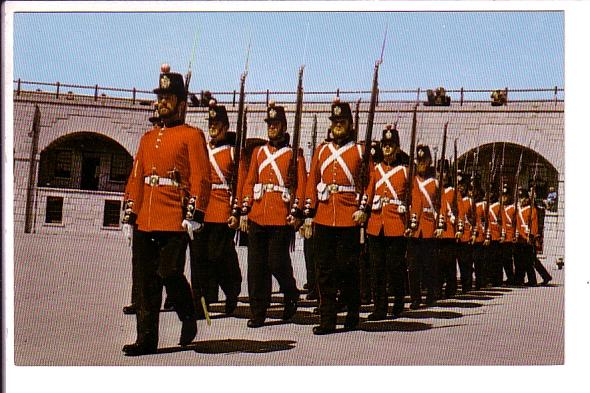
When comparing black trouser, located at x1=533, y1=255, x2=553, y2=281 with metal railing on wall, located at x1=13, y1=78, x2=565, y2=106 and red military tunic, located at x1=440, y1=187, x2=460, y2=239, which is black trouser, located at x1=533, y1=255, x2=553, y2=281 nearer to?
red military tunic, located at x1=440, y1=187, x2=460, y2=239

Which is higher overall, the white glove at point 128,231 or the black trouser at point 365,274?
the white glove at point 128,231

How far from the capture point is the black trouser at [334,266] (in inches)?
195

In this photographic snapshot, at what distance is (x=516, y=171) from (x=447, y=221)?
64 cm

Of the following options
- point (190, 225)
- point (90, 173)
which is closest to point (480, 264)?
point (190, 225)

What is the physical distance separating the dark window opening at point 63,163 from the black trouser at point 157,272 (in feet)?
3.57

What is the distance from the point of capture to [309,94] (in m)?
5.23

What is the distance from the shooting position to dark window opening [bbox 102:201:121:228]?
5176 mm

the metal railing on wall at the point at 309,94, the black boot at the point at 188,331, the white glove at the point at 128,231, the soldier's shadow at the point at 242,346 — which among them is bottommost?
the soldier's shadow at the point at 242,346

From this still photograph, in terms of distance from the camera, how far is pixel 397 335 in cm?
518

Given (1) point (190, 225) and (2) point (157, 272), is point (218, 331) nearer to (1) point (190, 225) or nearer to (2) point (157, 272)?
(2) point (157, 272)

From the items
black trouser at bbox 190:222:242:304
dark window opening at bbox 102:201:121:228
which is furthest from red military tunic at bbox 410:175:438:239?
dark window opening at bbox 102:201:121:228

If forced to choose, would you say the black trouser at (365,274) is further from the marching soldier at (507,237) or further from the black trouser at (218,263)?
the marching soldier at (507,237)

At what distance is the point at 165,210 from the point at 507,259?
3.03 meters

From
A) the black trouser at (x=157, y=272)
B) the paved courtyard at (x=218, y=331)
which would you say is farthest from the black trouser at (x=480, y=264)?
the black trouser at (x=157, y=272)
